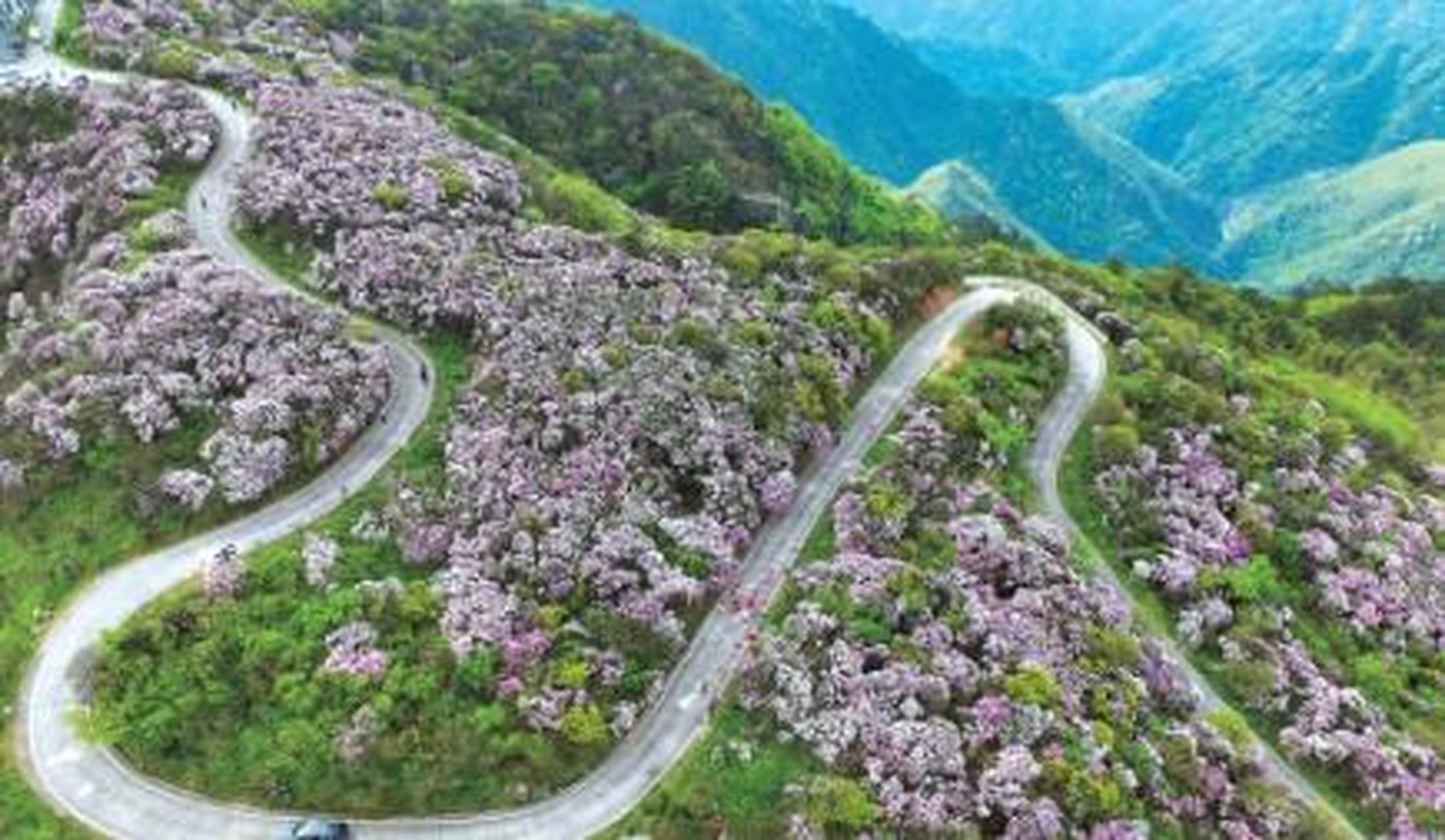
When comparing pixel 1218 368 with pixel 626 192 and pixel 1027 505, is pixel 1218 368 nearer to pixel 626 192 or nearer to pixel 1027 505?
pixel 1027 505

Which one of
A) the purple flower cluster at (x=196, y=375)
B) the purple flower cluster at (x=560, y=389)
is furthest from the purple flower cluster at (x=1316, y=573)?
the purple flower cluster at (x=196, y=375)

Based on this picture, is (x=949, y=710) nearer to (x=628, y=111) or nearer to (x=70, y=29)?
(x=70, y=29)

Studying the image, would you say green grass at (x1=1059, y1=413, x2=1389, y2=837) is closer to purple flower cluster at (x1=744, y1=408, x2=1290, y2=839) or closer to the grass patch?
purple flower cluster at (x1=744, y1=408, x2=1290, y2=839)

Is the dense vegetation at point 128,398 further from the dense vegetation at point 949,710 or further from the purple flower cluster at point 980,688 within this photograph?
the purple flower cluster at point 980,688

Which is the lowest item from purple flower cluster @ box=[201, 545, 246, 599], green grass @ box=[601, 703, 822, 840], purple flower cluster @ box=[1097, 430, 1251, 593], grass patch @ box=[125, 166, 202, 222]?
grass patch @ box=[125, 166, 202, 222]

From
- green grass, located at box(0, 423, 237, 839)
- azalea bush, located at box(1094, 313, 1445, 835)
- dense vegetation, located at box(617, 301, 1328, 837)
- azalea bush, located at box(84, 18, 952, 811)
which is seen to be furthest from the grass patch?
azalea bush, located at box(1094, 313, 1445, 835)

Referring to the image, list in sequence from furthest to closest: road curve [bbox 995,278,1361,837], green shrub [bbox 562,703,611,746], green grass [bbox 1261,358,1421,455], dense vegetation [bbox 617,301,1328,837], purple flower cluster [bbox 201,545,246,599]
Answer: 1. green grass [bbox 1261,358,1421,455]
2. road curve [bbox 995,278,1361,837]
3. purple flower cluster [bbox 201,545,246,599]
4. green shrub [bbox 562,703,611,746]
5. dense vegetation [bbox 617,301,1328,837]

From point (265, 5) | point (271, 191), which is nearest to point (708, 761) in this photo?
point (271, 191)
